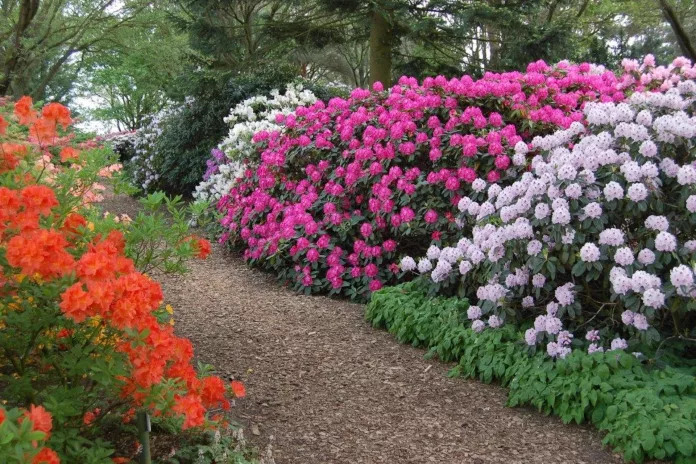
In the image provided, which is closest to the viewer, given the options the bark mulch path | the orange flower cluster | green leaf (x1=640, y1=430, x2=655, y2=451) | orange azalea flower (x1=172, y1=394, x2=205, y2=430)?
the orange flower cluster

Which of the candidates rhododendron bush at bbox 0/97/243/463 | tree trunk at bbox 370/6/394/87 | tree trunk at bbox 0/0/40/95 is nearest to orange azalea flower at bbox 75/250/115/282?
rhododendron bush at bbox 0/97/243/463

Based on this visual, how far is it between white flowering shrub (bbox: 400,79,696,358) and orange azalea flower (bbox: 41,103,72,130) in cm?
223

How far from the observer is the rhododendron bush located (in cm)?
169

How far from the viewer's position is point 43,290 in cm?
182

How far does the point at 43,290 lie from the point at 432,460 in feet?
5.67

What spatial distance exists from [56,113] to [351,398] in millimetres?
1936

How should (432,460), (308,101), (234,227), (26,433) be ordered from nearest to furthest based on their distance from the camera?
(26,433) → (432,460) → (234,227) → (308,101)

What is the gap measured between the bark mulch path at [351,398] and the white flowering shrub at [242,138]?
102 inches

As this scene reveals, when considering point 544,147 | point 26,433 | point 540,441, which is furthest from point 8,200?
point 544,147

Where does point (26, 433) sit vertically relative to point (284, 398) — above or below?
above

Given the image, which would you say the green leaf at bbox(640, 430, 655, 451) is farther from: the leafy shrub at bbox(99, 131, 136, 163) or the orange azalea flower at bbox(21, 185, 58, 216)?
the leafy shrub at bbox(99, 131, 136, 163)

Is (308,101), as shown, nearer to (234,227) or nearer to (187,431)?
(234,227)

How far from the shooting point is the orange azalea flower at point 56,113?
2.36 metres

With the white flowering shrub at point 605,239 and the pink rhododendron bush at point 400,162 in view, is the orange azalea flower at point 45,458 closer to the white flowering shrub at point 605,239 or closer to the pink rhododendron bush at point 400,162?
the white flowering shrub at point 605,239
